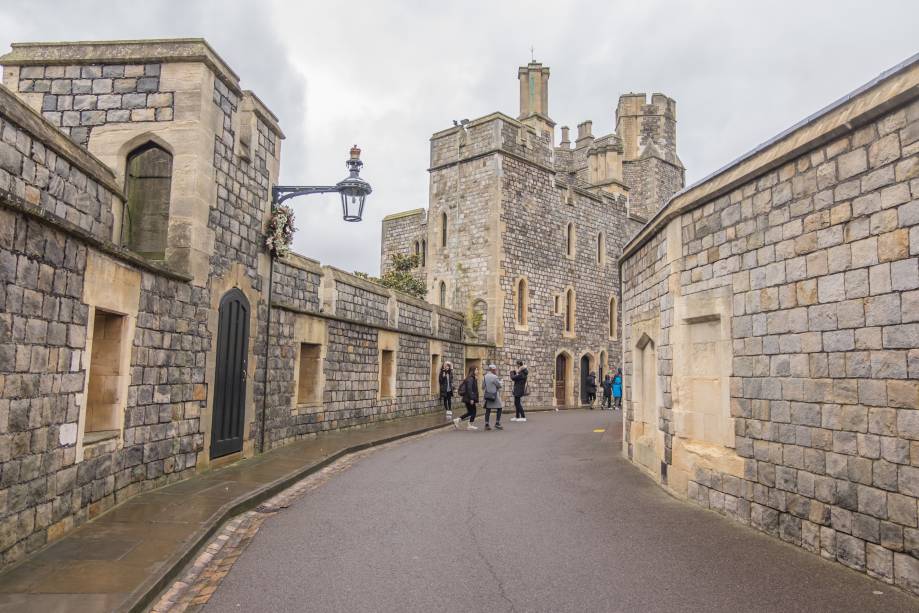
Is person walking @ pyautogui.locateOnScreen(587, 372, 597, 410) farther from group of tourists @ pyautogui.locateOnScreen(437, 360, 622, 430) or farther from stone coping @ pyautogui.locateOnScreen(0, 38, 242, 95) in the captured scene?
stone coping @ pyautogui.locateOnScreen(0, 38, 242, 95)

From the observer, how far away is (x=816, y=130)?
544 centimetres

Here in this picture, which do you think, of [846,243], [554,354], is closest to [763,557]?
[846,243]

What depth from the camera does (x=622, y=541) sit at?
5.64 meters

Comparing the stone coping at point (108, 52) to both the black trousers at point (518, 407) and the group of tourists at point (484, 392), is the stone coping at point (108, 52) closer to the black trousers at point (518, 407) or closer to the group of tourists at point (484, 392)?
the group of tourists at point (484, 392)

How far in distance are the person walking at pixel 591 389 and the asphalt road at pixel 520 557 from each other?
17.5m

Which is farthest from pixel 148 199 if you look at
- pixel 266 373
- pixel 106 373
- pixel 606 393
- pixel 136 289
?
pixel 606 393

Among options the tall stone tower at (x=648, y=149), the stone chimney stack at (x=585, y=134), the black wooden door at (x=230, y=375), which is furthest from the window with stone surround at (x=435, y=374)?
the stone chimney stack at (x=585, y=134)

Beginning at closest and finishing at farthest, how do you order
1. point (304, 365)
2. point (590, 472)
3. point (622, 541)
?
point (622, 541), point (590, 472), point (304, 365)

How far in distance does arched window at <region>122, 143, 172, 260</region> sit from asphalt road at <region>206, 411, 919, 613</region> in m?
3.77

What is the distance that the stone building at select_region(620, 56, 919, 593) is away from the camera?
460 cm

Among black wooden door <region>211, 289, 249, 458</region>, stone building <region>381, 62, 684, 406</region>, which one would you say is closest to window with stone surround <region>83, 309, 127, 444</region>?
black wooden door <region>211, 289, 249, 458</region>

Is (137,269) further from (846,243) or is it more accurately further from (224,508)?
(846,243)

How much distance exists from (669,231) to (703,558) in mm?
4301

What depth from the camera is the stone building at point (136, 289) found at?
485cm
